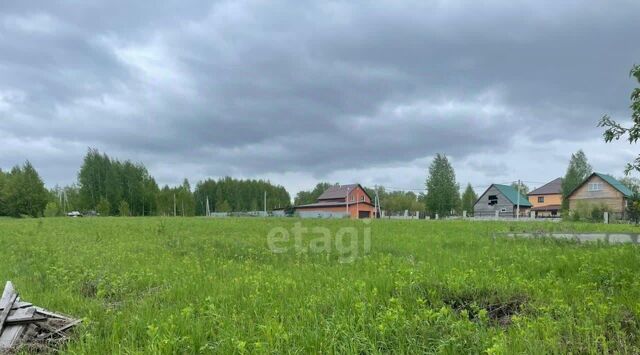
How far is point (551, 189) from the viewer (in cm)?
7794

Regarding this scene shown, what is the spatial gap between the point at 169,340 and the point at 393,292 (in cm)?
295

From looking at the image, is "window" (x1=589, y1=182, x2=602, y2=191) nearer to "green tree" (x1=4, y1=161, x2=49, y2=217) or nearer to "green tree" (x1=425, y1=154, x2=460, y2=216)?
"green tree" (x1=425, y1=154, x2=460, y2=216)

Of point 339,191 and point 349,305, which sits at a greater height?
point 339,191

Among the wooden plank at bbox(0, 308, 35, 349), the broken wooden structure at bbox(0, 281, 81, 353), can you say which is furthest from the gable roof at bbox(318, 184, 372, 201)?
the wooden plank at bbox(0, 308, 35, 349)

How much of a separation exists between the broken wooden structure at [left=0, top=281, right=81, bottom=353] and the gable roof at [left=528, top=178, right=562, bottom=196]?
84181 mm

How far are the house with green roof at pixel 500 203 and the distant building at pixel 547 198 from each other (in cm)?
491

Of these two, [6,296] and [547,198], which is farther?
[547,198]

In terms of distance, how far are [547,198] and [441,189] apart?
23.8 meters

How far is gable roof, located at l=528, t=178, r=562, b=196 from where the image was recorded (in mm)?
76875

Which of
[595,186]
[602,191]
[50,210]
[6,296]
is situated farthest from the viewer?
[50,210]

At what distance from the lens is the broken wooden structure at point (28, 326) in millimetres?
4633

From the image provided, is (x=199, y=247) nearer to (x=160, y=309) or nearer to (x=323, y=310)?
(x=160, y=309)

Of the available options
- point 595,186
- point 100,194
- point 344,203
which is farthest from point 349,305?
point 100,194

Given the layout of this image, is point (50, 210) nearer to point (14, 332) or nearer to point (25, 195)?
point (25, 195)
